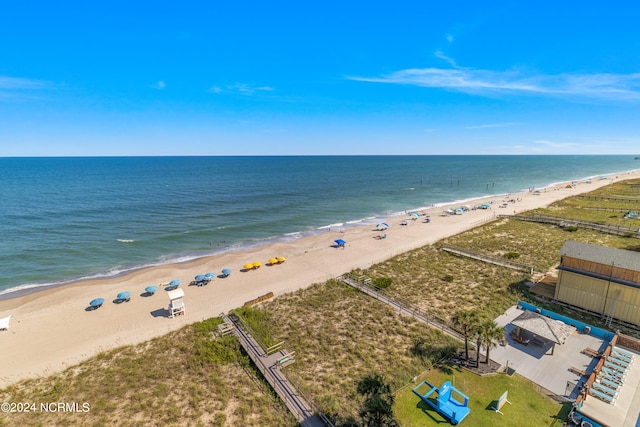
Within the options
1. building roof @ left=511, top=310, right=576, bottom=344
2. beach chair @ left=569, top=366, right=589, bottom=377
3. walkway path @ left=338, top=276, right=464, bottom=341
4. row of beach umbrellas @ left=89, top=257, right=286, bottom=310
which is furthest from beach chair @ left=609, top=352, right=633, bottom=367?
row of beach umbrellas @ left=89, top=257, right=286, bottom=310

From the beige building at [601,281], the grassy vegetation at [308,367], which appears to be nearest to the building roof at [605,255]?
the beige building at [601,281]

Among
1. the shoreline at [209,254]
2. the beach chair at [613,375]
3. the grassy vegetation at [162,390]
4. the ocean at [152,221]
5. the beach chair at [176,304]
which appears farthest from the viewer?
the ocean at [152,221]

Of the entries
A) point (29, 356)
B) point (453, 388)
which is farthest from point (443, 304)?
point (29, 356)

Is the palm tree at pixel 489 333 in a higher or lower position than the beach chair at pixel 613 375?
higher

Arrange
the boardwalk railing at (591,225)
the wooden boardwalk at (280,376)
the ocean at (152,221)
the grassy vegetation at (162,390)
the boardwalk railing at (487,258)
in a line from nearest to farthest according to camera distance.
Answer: the wooden boardwalk at (280,376) → the grassy vegetation at (162,390) → the boardwalk railing at (487,258) → the ocean at (152,221) → the boardwalk railing at (591,225)

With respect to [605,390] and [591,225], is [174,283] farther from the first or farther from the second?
[591,225]

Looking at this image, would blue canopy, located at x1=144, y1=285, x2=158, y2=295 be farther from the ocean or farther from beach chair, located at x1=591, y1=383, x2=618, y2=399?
beach chair, located at x1=591, y1=383, x2=618, y2=399

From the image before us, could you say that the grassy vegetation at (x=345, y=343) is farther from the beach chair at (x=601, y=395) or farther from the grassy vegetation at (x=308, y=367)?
the beach chair at (x=601, y=395)

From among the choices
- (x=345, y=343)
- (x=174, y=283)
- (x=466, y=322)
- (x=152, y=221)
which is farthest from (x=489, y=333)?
(x=152, y=221)
